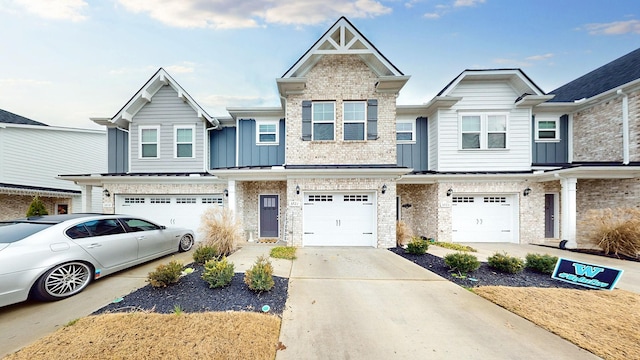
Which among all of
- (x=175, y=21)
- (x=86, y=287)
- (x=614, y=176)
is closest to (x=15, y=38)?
(x=175, y=21)

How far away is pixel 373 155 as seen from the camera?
325 inches

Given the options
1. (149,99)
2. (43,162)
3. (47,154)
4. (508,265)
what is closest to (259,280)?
(508,265)

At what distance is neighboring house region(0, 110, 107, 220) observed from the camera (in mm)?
11031

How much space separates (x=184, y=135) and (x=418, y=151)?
34.2ft

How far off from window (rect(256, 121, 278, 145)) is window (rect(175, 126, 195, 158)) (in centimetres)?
285

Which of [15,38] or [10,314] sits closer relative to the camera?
[10,314]

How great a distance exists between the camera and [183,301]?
365 centimetres

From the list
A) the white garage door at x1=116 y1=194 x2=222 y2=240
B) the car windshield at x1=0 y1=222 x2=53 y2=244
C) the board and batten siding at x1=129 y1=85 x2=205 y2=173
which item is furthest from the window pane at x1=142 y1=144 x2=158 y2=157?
the car windshield at x1=0 y1=222 x2=53 y2=244

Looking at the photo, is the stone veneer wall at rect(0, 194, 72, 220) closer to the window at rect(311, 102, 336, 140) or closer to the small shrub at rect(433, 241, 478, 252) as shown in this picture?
the window at rect(311, 102, 336, 140)

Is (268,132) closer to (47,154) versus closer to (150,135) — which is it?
(150,135)

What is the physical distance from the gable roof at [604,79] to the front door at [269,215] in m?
14.5

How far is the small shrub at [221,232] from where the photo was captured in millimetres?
6683

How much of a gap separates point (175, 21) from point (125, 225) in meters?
8.88

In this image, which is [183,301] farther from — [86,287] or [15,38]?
[15,38]
